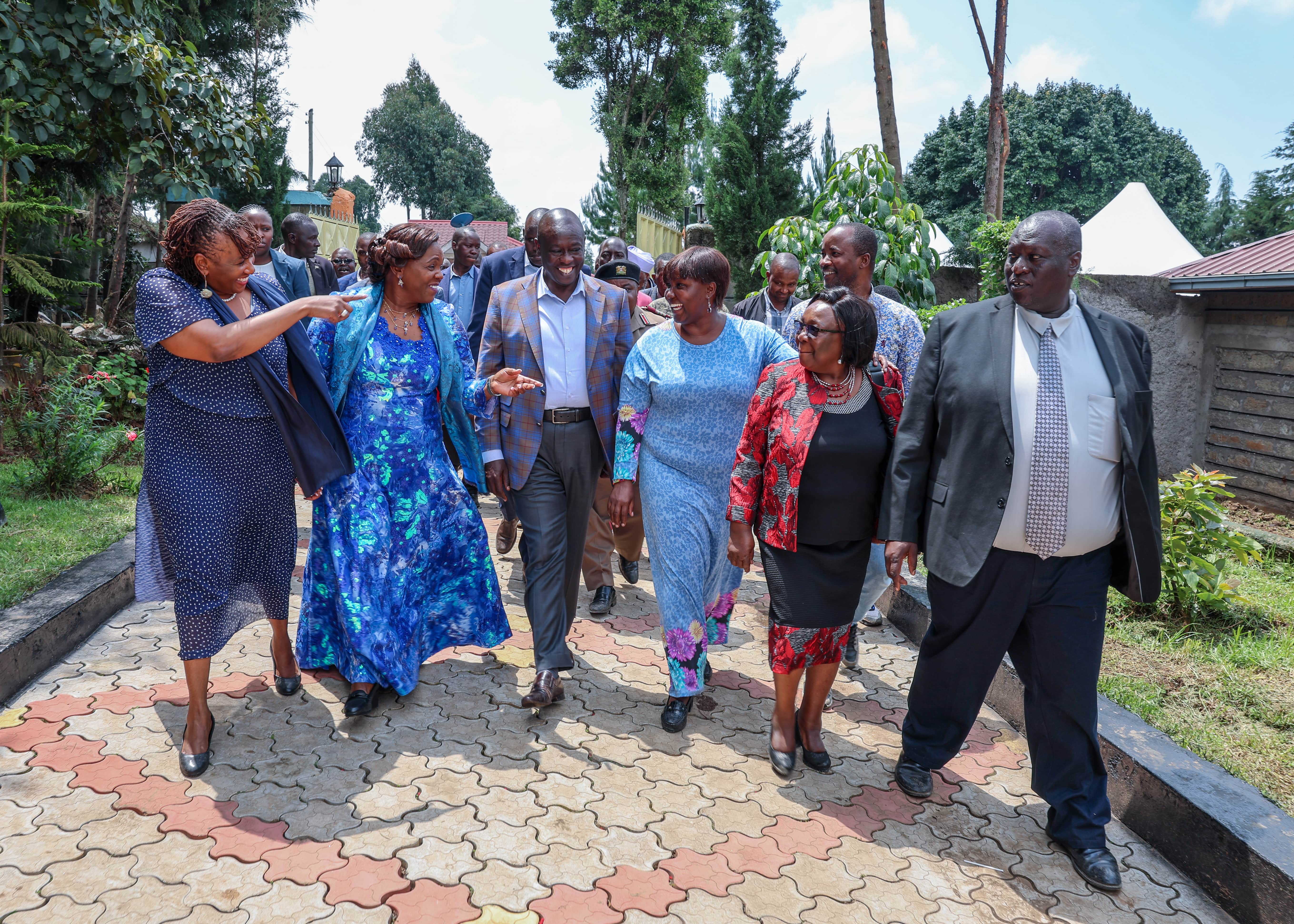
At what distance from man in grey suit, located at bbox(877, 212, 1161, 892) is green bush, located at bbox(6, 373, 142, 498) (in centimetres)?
632

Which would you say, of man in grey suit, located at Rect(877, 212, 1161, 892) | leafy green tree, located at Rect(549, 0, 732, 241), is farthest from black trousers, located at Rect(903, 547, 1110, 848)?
leafy green tree, located at Rect(549, 0, 732, 241)

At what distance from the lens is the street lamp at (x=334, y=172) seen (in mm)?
28109

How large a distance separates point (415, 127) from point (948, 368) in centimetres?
6333

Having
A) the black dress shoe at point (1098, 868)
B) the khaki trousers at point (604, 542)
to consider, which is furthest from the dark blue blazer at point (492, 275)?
the black dress shoe at point (1098, 868)

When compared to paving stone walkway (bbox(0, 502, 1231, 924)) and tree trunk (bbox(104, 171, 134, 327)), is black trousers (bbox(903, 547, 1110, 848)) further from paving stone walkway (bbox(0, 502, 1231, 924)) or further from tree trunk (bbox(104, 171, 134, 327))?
tree trunk (bbox(104, 171, 134, 327))

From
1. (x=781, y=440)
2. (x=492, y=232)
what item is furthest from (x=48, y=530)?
(x=492, y=232)

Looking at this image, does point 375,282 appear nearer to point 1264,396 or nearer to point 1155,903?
point 1155,903

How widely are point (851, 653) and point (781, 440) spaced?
1.77m

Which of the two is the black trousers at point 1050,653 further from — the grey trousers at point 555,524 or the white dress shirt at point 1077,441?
the grey trousers at point 555,524

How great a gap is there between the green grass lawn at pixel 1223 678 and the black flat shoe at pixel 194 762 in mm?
3754

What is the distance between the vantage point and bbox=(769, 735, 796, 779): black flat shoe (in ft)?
11.4

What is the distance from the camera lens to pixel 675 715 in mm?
3859

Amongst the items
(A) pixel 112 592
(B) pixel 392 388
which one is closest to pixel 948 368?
(B) pixel 392 388

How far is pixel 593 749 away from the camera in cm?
364
